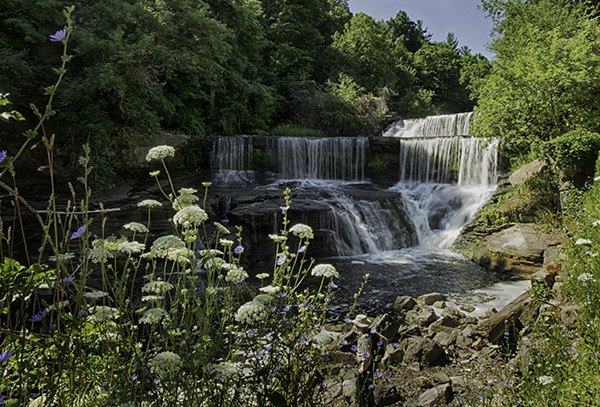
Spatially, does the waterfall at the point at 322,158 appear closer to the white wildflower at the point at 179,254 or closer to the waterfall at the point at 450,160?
the waterfall at the point at 450,160

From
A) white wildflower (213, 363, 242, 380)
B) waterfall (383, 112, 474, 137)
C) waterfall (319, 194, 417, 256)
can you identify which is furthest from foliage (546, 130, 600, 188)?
waterfall (383, 112, 474, 137)

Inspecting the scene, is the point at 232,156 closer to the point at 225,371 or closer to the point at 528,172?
the point at 528,172

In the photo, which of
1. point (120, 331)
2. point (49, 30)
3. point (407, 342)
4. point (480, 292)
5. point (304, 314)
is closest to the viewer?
point (120, 331)

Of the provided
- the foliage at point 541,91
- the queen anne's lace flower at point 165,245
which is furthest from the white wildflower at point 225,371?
the foliage at point 541,91

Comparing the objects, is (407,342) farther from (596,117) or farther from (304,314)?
(596,117)

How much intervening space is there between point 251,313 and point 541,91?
11930 millimetres

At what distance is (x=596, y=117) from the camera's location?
10141 mm

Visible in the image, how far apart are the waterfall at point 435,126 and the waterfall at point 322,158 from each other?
5.58 m

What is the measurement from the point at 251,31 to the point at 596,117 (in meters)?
15.5

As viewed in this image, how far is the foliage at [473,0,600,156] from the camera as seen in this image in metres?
10.2

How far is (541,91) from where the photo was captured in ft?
34.8

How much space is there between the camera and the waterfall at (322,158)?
53.1 ft

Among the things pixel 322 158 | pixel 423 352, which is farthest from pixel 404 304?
pixel 322 158

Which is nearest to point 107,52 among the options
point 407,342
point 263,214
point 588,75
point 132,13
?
point 132,13
